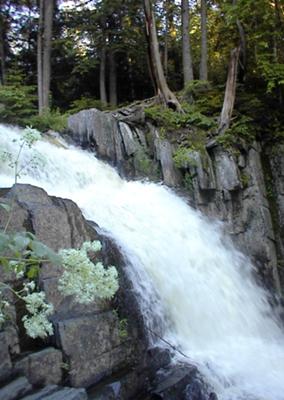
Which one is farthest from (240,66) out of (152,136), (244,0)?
(152,136)

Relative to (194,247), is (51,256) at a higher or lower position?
higher

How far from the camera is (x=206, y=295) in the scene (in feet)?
24.0

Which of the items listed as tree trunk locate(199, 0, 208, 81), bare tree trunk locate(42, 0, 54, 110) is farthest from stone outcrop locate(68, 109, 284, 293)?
tree trunk locate(199, 0, 208, 81)

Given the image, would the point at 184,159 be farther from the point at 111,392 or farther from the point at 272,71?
the point at 111,392

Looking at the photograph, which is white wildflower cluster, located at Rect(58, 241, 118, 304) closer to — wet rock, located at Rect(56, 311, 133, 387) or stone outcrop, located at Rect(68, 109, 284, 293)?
wet rock, located at Rect(56, 311, 133, 387)

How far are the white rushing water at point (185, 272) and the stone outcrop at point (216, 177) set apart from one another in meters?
0.52

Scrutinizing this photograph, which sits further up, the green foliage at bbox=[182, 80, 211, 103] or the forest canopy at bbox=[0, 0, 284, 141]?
the forest canopy at bbox=[0, 0, 284, 141]

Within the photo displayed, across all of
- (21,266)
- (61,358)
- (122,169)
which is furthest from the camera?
(122,169)

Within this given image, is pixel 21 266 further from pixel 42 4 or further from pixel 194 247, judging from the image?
pixel 42 4

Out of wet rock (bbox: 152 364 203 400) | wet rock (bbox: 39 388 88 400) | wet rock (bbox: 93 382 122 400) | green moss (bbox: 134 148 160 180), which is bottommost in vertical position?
wet rock (bbox: 152 364 203 400)

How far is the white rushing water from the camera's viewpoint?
6.10 meters

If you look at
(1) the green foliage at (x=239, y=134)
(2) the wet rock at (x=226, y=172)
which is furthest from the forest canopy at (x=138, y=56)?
(2) the wet rock at (x=226, y=172)

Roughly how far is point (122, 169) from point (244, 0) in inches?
210

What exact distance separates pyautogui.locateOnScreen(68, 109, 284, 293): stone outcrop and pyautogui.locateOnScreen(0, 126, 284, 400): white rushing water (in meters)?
0.52
